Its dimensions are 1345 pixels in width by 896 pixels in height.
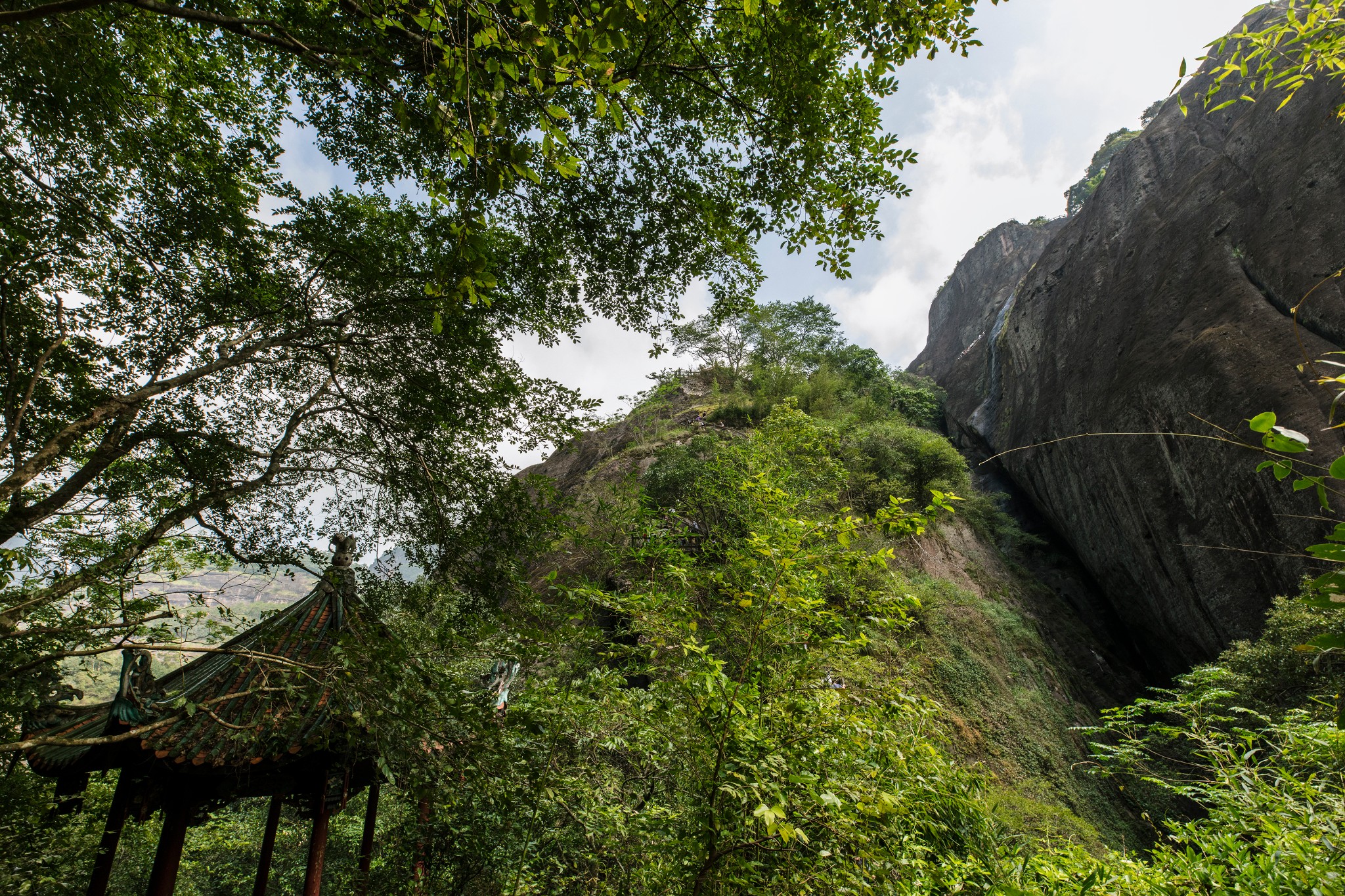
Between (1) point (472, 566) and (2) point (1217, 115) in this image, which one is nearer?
(1) point (472, 566)

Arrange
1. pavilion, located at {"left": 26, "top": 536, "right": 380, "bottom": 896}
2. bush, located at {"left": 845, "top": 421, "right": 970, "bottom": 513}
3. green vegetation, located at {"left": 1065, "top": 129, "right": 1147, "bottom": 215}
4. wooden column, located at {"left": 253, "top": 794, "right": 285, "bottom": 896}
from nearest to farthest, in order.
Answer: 1. pavilion, located at {"left": 26, "top": 536, "right": 380, "bottom": 896}
2. wooden column, located at {"left": 253, "top": 794, "right": 285, "bottom": 896}
3. bush, located at {"left": 845, "top": 421, "right": 970, "bottom": 513}
4. green vegetation, located at {"left": 1065, "top": 129, "right": 1147, "bottom": 215}

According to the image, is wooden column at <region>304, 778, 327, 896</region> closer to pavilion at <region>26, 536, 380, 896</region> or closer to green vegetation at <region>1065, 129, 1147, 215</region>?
pavilion at <region>26, 536, 380, 896</region>

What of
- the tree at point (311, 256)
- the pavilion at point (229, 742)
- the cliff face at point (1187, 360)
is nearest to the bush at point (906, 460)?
the cliff face at point (1187, 360)

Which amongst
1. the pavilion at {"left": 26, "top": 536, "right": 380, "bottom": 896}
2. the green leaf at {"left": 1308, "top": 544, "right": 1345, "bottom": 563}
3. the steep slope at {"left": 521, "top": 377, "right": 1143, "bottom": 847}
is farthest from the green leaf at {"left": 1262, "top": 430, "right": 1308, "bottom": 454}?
the pavilion at {"left": 26, "top": 536, "right": 380, "bottom": 896}

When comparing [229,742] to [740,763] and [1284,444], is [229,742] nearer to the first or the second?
[740,763]

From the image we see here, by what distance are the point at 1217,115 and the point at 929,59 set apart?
22.1 meters

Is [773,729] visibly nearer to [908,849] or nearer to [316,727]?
[908,849]

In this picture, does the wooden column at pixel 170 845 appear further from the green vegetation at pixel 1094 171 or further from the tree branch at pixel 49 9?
the green vegetation at pixel 1094 171

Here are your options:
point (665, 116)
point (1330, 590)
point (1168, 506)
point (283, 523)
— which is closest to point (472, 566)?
point (283, 523)

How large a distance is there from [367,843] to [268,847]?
3.92 feet

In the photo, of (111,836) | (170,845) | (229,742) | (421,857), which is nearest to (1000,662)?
(421,857)

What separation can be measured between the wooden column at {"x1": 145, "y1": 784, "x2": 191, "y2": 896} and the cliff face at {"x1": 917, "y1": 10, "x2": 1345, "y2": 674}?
1177 cm

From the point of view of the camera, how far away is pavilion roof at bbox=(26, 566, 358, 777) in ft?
10.4

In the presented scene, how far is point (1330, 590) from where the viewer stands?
1.18 metres
